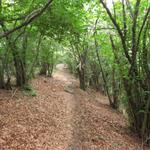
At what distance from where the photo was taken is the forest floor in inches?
320

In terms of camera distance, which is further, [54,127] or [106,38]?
[106,38]

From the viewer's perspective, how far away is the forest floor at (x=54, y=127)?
8141 millimetres

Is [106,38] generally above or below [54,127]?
above

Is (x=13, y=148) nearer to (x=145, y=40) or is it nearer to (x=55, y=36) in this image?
(x=145, y=40)

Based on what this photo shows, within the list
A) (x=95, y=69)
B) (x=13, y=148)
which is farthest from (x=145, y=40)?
(x=95, y=69)

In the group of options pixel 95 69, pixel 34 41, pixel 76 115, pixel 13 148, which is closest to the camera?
pixel 13 148

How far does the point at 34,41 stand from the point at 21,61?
2.53 meters

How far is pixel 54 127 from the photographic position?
32.6 ft

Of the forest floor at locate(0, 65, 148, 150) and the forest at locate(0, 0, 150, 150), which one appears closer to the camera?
the forest floor at locate(0, 65, 148, 150)

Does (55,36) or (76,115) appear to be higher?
(55,36)

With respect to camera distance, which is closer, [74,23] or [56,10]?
[56,10]

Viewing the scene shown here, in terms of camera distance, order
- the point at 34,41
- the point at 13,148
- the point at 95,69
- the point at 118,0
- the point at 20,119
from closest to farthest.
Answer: the point at 13,148 < the point at 20,119 < the point at 118,0 < the point at 34,41 < the point at 95,69

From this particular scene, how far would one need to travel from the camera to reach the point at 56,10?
33.5 feet

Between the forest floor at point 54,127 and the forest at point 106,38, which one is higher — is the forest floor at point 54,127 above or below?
below
